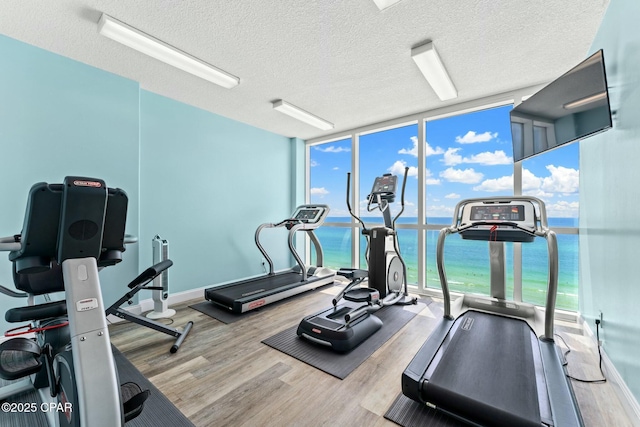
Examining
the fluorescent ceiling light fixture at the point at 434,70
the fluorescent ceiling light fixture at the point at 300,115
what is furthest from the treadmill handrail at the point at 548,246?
the fluorescent ceiling light fixture at the point at 300,115

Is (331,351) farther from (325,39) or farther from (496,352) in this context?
(325,39)

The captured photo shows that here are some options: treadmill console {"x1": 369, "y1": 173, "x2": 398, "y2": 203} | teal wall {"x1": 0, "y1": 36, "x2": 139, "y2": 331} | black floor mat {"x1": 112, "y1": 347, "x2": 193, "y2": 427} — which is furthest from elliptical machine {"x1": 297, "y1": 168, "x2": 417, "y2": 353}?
teal wall {"x1": 0, "y1": 36, "x2": 139, "y2": 331}

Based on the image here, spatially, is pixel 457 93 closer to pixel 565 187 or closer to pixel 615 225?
pixel 565 187

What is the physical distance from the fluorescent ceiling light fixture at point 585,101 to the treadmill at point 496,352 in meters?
0.81

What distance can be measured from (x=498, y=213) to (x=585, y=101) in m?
1.05

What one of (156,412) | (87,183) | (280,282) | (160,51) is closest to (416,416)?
(156,412)

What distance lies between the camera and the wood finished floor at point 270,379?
171 cm

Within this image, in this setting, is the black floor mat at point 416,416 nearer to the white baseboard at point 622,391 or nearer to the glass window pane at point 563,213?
the white baseboard at point 622,391

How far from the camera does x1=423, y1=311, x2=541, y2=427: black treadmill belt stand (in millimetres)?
1480

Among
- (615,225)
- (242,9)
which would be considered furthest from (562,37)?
(242,9)

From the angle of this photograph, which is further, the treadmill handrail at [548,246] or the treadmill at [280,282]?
the treadmill at [280,282]

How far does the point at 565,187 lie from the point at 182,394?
505 cm

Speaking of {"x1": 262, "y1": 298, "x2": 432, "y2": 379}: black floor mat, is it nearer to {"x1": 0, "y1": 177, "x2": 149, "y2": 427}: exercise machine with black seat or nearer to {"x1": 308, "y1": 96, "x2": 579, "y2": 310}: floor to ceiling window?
{"x1": 308, "y1": 96, "x2": 579, "y2": 310}: floor to ceiling window

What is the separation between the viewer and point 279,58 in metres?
2.78
